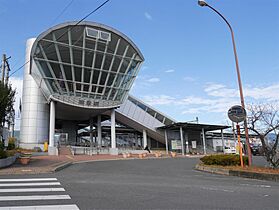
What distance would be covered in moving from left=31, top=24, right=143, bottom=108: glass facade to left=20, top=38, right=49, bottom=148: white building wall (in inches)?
172

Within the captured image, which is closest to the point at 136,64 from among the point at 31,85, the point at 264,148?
the point at 31,85

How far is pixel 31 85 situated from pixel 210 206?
38706 millimetres

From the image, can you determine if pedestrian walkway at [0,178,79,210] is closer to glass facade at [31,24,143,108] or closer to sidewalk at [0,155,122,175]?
sidewalk at [0,155,122,175]

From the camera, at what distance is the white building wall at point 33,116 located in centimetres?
3719

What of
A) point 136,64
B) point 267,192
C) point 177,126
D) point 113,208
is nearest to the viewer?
point 113,208

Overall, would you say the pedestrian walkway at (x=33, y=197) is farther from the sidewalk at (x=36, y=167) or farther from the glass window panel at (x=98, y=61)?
the glass window panel at (x=98, y=61)

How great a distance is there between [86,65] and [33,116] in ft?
38.8

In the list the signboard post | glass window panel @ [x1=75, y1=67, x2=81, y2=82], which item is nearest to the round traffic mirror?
the signboard post

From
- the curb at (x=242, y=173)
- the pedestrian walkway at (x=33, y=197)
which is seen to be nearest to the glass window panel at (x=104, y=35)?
the curb at (x=242, y=173)

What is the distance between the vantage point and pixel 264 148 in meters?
12.9

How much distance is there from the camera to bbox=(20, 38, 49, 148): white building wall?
122ft

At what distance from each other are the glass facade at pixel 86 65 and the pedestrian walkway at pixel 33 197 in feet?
84.5

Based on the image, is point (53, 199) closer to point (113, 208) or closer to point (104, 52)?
point (113, 208)

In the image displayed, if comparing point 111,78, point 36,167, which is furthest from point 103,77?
point 36,167
